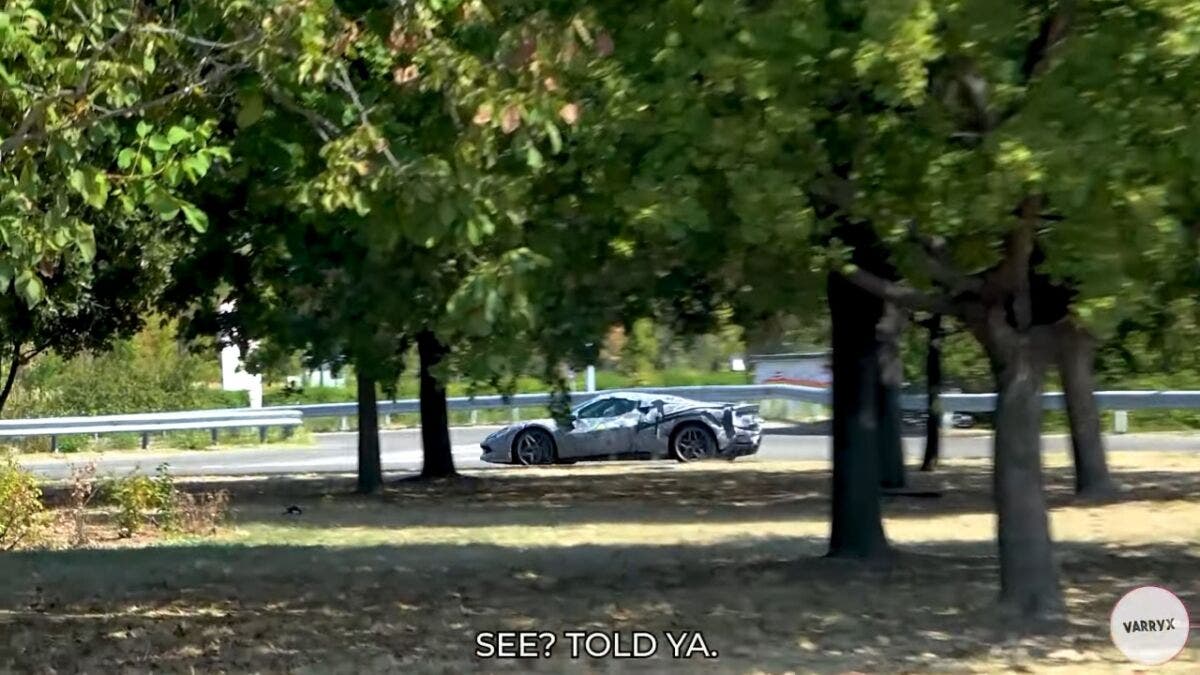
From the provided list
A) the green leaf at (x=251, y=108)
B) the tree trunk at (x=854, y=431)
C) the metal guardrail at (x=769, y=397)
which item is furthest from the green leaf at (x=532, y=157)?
the metal guardrail at (x=769, y=397)

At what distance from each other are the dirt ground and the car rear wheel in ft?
27.0

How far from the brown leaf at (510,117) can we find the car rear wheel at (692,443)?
2168cm

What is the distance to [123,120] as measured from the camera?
8.82 m

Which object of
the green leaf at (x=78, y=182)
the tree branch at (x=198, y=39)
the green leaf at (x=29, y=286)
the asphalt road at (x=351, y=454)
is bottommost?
the asphalt road at (x=351, y=454)

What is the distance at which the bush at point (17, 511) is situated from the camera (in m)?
16.4

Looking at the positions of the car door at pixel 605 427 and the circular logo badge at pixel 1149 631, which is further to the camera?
the car door at pixel 605 427

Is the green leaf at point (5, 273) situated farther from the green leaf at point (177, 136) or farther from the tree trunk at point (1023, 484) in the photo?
the tree trunk at point (1023, 484)

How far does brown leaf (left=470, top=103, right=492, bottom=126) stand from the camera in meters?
8.02

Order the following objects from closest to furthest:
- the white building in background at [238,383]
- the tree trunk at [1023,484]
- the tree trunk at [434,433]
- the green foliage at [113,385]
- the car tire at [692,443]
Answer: the tree trunk at [1023,484] < the tree trunk at [434,433] < the car tire at [692,443] < the green foliage at [113,385] < the white building in background at [238,383]

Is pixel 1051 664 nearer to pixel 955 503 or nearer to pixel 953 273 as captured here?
pixel 953 273

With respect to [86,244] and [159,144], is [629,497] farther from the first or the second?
[86,244]

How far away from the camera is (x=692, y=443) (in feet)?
97.6

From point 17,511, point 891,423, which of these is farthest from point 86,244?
point 891,423

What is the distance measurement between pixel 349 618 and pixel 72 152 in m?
4.58
